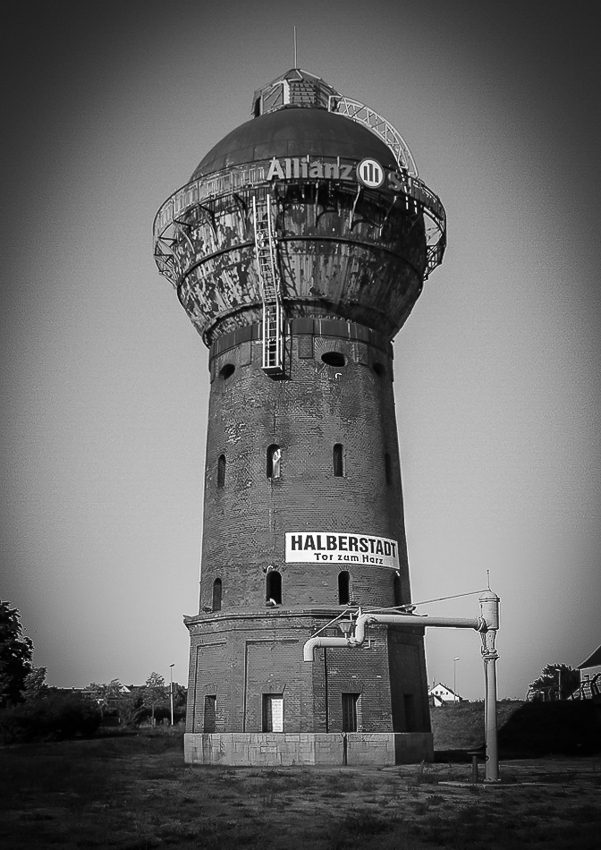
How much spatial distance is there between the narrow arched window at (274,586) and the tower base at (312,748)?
13.8ft

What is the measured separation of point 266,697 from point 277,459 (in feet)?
25.2

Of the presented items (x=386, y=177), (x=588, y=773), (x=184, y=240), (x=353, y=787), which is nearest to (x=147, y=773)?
(x=353, y=787)

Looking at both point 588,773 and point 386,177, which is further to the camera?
point 386,177

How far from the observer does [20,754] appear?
122 ft

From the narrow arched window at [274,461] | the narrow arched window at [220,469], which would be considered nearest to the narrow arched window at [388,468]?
the narrow arched window at [274,461]

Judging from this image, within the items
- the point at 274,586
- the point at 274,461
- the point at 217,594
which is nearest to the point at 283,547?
the point at 274,586

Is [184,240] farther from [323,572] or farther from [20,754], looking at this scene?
[20,754]

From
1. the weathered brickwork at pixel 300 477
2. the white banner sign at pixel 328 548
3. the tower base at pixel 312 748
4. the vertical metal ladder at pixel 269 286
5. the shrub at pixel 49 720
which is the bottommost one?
the tower base at pixel 312 748

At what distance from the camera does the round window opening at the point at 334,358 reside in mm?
32800

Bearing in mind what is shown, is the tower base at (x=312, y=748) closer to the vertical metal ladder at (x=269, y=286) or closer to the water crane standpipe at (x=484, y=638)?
the water crane standpipe at (x=484, y=638)

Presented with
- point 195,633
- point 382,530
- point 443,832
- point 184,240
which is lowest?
point 443,832

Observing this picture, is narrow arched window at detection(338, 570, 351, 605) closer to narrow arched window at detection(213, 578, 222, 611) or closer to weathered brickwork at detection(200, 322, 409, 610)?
weathered brickwork at detection(200, 322, 409, 610)

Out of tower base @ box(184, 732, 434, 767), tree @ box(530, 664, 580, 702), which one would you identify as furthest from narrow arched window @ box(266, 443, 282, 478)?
tree @ box(530, 664, 580, 702)

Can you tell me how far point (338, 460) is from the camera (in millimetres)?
31906
